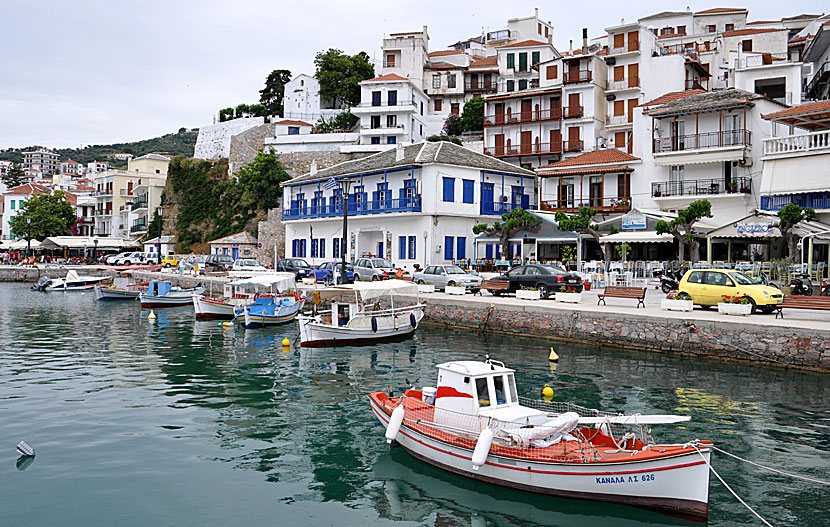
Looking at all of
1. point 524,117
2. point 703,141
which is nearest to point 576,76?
point 524,117

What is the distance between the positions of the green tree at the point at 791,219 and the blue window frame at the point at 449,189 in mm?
22543

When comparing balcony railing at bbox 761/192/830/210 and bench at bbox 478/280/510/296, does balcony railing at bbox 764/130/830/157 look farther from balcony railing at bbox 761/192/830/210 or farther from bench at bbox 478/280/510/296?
bench at bbox 478/280/510/296

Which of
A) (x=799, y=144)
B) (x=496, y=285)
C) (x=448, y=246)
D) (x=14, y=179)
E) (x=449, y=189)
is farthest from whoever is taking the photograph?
(x=14, y=179)

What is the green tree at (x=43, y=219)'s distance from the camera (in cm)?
7938

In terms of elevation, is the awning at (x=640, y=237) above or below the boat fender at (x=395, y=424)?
above

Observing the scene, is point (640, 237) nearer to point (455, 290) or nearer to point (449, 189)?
point (455, 290)

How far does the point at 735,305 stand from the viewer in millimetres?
21438

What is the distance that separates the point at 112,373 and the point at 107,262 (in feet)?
179

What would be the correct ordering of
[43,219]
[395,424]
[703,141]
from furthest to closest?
1. [43,219]
2. [703,141]
3. [395,424]

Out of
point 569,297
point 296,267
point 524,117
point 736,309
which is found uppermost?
point 524,117

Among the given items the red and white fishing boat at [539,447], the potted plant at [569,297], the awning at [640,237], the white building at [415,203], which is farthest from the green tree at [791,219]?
the white building at [415,203]

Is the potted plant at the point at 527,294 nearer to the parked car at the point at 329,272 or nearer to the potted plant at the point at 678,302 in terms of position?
the potted plant at the point at 678,302

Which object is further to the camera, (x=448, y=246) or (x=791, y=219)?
(x=448, y=246)

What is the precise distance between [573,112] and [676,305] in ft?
117
